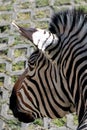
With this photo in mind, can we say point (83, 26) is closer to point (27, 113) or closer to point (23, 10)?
point (27, 113)

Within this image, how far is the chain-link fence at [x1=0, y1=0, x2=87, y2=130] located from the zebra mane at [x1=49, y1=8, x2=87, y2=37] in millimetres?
1678

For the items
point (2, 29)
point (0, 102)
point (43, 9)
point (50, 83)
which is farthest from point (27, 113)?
point (43, 9)

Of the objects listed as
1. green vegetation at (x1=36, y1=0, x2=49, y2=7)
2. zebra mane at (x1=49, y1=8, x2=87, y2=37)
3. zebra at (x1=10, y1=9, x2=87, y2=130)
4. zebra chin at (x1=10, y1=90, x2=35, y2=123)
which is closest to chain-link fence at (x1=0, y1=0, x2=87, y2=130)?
green vegetation at (x1=36, y1=0, x2=49, y2=7)

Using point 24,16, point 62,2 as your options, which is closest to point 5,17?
point 24,16

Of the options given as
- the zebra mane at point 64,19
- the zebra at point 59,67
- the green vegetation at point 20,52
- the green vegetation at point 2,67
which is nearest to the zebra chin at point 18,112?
the zebra at point 59,67

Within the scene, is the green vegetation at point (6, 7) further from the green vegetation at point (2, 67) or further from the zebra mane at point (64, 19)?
the zebra mane at point (64, 19)

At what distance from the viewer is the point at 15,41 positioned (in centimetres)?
528

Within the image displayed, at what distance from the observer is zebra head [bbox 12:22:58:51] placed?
222 centimetres

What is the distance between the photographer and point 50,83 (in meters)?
2.39

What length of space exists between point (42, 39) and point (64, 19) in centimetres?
25

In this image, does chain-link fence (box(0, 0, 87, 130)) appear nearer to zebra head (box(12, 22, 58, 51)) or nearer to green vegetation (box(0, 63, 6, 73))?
green vegetation (box(0, 63, 6, 73))

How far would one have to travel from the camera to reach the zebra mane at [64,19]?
2379mm

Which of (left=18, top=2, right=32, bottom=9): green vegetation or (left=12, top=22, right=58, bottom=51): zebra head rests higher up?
(left=18, top=2, right=32, bottom=9): green vegetation

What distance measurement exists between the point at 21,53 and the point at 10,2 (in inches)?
52.3
